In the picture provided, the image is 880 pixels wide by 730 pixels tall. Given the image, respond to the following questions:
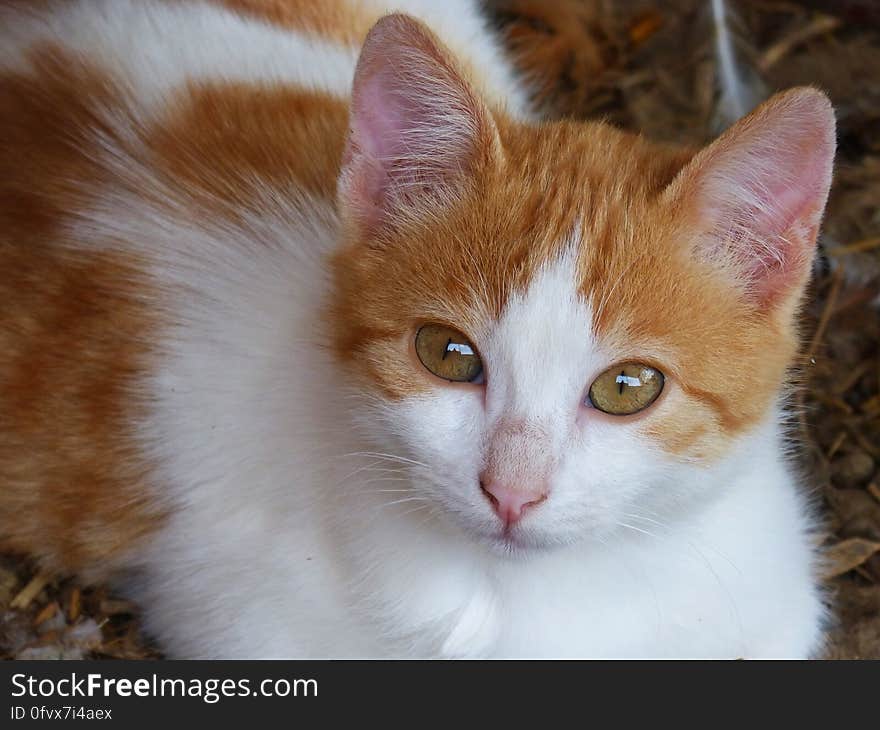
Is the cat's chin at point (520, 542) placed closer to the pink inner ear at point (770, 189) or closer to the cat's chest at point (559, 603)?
the cat's chest at point (559, 603)

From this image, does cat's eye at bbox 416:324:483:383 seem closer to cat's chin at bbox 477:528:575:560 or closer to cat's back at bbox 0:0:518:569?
cat's chin at bbox 477:528:575:560

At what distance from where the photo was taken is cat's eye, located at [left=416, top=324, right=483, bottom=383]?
1.92 metres

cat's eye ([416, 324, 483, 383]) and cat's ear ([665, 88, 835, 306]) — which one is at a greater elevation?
cat's ear ([665, 88, 835, 306])

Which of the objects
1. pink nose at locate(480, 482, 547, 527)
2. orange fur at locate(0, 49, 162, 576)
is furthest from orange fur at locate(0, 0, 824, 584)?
pink nose at locate(480, 482, 547, 527)

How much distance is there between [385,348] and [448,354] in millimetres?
124

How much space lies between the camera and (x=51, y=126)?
253 cm

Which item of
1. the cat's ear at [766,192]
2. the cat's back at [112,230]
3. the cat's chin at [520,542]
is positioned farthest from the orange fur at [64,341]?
the cat's ear at [766,192]

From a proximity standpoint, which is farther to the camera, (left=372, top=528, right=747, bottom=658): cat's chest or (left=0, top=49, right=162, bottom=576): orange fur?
(left=0, top=49, right=162, bottom=576): orange fur

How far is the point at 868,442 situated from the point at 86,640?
6.55 feet

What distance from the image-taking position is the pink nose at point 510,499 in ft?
5.95

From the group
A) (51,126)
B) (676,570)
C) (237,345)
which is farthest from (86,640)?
(676,570)

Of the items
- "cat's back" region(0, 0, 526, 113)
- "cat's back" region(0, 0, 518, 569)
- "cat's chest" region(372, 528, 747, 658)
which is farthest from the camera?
"cat's back" region(0, 0, 526, 113)

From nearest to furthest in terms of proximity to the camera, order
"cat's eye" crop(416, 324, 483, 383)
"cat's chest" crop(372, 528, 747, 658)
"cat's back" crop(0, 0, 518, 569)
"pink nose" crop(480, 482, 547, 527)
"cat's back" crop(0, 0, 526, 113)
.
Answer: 1. "pink nose" crop(480, 482, 547, 527)
2. "cat's eye" crop(416, 324, 483, 383)
3. "cat's chest" crop(372, 528, 747, 658)
4. "cat's back" crop(0, 0, 518, 569)
5. "cat's back" crop(0, 0, 526, 113)

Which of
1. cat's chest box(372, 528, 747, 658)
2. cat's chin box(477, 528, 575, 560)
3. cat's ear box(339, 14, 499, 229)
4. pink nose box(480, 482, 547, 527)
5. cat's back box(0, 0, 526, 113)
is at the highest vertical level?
cat's back box(0, 0, 526, 113)
